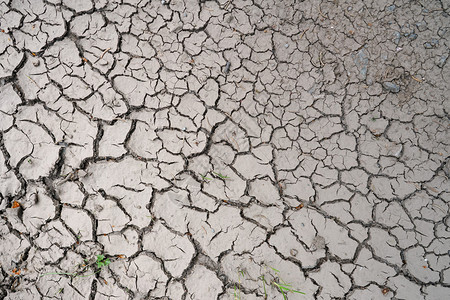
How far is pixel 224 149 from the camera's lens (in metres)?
2.29

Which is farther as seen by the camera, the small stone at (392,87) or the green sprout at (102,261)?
the small stone at (392,87)

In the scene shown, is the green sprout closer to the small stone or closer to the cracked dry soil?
the cracked dry soil

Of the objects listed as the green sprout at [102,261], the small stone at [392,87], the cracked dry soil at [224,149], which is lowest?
the green sprout at [102,261]

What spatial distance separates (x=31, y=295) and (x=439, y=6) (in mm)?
4019

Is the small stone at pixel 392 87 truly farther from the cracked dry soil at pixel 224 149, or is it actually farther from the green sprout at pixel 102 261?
the green sprout at pixel 102 261

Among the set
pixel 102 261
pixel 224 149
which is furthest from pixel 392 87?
pixel 102 261

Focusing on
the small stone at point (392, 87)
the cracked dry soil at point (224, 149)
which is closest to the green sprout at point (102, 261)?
the cracked dry soil at point (224, 149)

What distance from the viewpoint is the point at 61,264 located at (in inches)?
79.0

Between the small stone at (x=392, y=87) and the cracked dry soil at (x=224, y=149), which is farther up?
the small stone at (x=392, y=87)

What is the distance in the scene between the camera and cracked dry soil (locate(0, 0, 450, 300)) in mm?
2062

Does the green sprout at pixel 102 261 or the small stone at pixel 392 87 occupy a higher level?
the small stone at pixel 392 87

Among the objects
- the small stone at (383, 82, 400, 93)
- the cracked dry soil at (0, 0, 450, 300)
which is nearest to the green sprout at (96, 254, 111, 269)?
the cracked dry soil at (0, 0, 450, 300)

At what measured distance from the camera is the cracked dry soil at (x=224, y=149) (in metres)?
2.06

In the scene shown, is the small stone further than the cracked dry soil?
Yes
